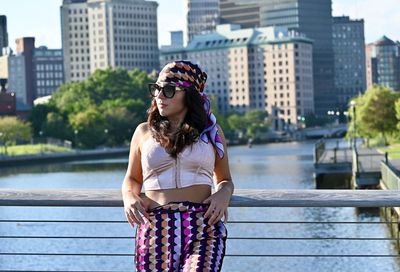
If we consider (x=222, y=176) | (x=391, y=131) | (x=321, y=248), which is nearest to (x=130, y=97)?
(x=391, y=131)

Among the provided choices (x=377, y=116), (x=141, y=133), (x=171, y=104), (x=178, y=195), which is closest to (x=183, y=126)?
(x=171, y=104)

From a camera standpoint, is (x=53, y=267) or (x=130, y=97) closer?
(x=53, y=267)

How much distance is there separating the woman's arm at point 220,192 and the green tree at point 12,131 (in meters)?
127

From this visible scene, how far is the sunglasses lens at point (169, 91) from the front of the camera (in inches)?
273

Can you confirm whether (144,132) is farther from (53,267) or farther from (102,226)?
(102,226)

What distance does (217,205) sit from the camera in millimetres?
6828

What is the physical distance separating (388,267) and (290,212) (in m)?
20.3

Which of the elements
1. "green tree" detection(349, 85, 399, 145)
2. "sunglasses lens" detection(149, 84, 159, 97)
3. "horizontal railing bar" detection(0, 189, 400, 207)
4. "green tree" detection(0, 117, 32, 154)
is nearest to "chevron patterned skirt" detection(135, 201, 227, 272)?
"sunglasses lens" detection(149, 84, 159, 97)

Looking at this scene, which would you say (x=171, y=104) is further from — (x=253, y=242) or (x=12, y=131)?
(x=12, y=131)

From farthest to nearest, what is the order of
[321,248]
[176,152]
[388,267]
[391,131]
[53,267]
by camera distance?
[391,131] < [321,248] < [53,267] < [388,267] < [176,152]

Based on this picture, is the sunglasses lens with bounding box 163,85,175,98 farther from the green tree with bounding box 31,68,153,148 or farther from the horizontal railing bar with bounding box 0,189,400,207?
the green tree with bounding box 31,68,153,148

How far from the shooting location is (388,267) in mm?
26266

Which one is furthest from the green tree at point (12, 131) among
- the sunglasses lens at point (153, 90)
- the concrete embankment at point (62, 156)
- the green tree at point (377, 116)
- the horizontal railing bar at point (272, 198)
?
the sunglasses lens at point (153, 90)

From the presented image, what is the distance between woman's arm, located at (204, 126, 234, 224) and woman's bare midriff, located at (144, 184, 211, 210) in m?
0.05
